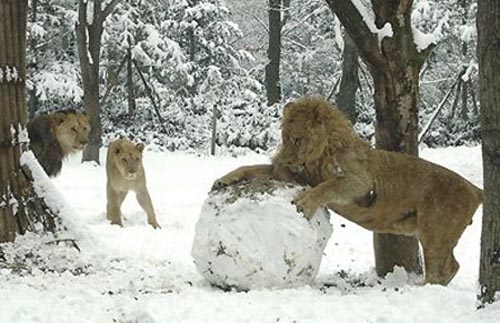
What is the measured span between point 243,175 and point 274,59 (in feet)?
76.3

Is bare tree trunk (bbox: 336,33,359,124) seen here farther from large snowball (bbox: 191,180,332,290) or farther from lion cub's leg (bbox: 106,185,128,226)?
large snowball (bbox: 191,180,332,290)

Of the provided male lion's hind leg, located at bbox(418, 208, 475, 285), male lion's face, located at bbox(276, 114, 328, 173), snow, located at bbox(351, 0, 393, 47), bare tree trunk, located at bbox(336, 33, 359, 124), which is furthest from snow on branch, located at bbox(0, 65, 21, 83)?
bare tree trunk, located at bbox(336, 33, 359, 124)

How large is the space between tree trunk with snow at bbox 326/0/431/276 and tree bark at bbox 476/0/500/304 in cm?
219

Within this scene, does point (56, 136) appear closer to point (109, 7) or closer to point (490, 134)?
point (490, 134)

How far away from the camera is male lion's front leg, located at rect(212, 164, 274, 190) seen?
636cm

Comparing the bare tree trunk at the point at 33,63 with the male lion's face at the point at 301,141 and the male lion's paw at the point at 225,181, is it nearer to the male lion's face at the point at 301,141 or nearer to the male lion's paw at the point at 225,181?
the male lion's paw at the point at 225,181

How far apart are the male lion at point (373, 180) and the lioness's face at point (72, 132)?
10.8 feet

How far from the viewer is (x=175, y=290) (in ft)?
18.8

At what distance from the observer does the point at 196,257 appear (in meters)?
6.04

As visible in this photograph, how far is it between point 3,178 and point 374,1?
3849mm

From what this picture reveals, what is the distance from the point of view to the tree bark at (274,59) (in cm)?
2883

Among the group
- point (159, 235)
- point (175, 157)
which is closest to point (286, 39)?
point (175, 157)

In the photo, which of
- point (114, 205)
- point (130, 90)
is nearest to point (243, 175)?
point (114, 205)

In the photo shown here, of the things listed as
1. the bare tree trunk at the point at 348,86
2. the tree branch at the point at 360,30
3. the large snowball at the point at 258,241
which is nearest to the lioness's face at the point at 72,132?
the large snowball at the point at 258,241
